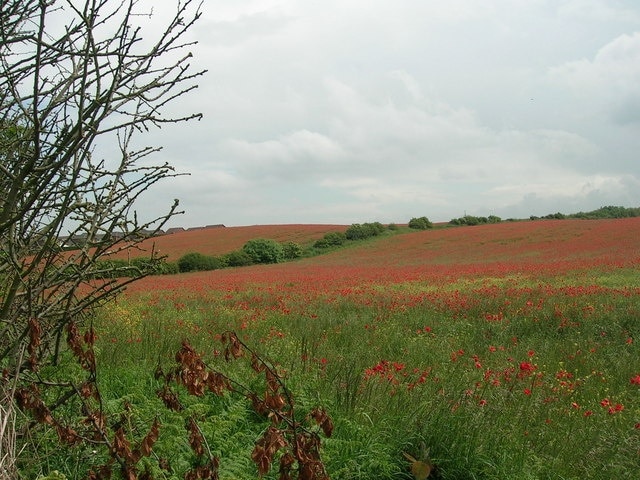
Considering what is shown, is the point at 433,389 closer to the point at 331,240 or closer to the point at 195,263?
the point at 195,263

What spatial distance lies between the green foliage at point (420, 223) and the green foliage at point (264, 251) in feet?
56.7

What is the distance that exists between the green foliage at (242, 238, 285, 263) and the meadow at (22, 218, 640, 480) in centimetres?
2964

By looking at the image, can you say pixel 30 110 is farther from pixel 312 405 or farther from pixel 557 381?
pixel 557 381

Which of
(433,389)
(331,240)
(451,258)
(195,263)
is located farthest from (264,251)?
(433,389)

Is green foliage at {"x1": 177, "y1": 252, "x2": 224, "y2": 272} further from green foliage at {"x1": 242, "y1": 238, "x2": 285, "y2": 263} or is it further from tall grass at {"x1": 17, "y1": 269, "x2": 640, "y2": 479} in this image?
tall grass at {"x1": 17, "y1": 269, "x2": 640, "y2": 479}

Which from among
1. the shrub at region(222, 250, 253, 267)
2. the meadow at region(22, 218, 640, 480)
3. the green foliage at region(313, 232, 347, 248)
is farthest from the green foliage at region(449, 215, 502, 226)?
the meadow at region(22, 218, 640, 480)

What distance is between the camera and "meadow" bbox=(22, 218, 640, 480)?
378cm

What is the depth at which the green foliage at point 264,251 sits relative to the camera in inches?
1799

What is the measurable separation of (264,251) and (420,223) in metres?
19.5

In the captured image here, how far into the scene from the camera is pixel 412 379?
568cm

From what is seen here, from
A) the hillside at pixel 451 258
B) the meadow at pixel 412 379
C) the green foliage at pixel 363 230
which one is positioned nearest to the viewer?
the meadow at pixel 412 379

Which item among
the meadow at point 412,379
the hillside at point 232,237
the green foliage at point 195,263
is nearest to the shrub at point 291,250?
the hillside at point 232,237

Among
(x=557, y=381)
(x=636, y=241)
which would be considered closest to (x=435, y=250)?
(x=636, y=241)

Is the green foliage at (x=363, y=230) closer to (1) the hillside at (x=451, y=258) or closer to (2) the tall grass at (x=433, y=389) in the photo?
(1) the hillside at (x=451, y=258)
